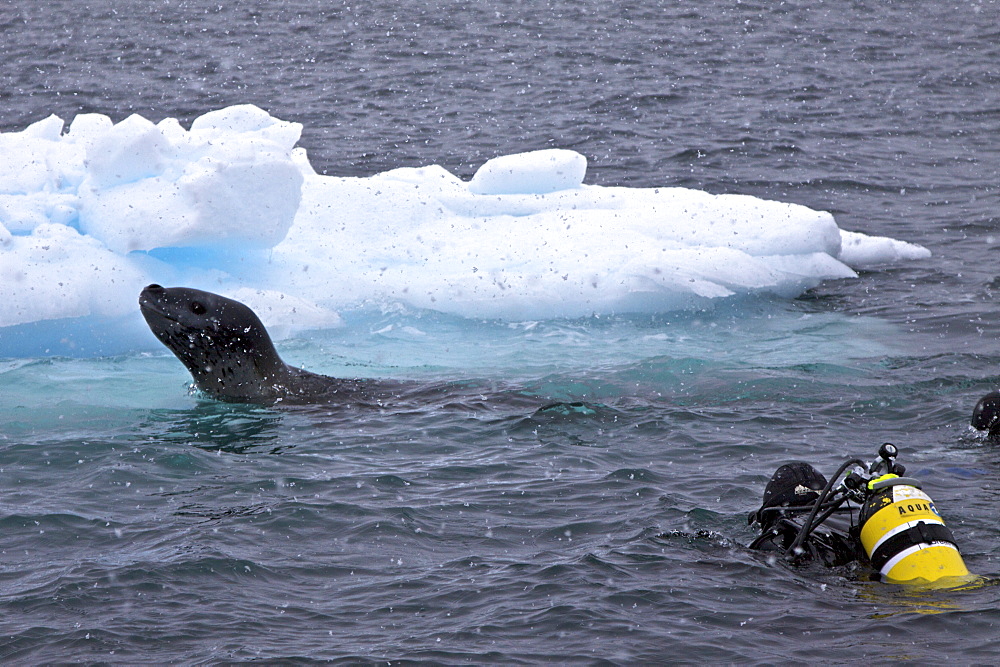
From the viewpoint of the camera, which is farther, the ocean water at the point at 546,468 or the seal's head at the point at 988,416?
the seal's head at the point at 988,416

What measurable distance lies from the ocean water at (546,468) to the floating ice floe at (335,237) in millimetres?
353

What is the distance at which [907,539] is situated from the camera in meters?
6.10

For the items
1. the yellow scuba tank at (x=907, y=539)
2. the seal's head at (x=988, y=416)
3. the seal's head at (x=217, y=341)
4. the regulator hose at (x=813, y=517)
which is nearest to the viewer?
the yellow scuba tank at (x=907, y=539)

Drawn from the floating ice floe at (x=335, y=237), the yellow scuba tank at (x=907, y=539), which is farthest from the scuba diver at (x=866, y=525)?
the floating ice floe at (x=335, y=237)

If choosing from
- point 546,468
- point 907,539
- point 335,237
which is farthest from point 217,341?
point 907,539

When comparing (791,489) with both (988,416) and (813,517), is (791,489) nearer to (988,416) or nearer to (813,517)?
(813,517)

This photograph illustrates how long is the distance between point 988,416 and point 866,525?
257 centimetres

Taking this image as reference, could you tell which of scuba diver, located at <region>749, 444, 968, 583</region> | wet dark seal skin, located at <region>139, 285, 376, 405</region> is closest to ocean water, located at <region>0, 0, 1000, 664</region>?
scuba diver, located at <region>749, 444, 968, 583</region>

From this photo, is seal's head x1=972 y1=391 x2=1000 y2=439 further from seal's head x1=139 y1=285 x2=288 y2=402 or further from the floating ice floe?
seal's head x1=139 y1=285 x2=288 y2=402

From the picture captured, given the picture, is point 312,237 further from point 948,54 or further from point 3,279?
point 948,54

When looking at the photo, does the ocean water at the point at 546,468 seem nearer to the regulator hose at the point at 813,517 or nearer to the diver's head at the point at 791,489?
the regulator hose at the point at 813,517

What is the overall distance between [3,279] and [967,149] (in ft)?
51.2

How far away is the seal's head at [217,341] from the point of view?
9516 mm

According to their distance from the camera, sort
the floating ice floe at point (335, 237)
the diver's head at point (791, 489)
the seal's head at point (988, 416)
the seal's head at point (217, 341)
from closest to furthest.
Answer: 1. the diver's head at point (791, 489)
2. the seal's head at point (988, 416)
3. the seal's head at point (217, 341)
4. the floating ice floe at point (335, 237)
